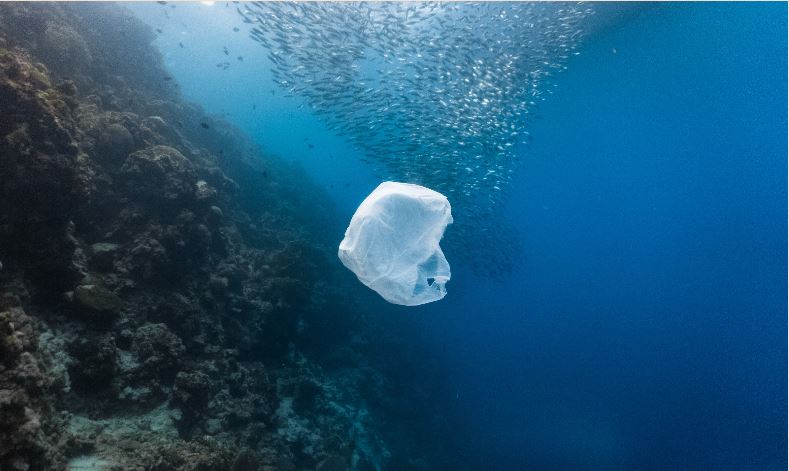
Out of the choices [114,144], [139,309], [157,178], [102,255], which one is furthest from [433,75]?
[139,309]

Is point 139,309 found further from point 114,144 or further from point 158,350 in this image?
point 114,144

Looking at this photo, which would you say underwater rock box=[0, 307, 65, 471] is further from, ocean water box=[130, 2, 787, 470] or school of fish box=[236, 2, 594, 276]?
ocean water box=[130, 2, 787, 470]

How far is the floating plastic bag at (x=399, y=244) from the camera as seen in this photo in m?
3.99

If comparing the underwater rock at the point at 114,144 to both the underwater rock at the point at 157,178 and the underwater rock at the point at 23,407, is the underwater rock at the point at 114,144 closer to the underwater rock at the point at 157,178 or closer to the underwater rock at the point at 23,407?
the underwater rock at the point at 157,178

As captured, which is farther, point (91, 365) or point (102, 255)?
point (102, 255)

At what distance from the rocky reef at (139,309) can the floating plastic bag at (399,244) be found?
2.91 metres

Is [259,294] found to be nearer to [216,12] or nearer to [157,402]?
[157,402]

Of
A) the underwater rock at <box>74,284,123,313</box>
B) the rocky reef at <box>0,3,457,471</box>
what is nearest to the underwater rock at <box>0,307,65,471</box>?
the rocky reef at <box>0,3,457,471</box>

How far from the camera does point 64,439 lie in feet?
11.7

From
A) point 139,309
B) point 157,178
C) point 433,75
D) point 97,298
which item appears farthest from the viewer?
point 433,75

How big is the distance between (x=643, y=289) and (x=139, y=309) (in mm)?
43446

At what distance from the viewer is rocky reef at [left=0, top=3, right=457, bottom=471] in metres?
4.04

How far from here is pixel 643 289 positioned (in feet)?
126

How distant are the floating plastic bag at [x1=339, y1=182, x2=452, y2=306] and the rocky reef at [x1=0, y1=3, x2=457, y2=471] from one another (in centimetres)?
291
